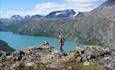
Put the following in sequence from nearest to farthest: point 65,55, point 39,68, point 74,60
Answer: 1. point 39,68
2. point 74,60
3. point 65,55

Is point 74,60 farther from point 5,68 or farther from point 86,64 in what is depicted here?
point 5,68

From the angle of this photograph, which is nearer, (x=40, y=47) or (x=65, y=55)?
(x=65, y=55)

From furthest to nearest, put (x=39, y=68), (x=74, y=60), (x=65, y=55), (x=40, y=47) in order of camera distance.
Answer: (x=40, y=47)
(x=65, y=55)
(x=74, y=60)
(x=39, y=68)

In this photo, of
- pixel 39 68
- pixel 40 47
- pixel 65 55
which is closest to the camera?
pixel 39 68

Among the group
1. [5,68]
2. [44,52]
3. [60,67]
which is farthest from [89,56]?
[5,68]

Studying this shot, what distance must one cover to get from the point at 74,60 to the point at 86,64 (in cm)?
213

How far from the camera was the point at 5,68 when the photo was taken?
30.5m

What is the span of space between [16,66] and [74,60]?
6507 millimetres

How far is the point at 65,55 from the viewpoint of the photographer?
3488 centimetres

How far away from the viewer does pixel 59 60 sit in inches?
1288

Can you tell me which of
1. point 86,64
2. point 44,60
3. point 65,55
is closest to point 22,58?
point 44,60

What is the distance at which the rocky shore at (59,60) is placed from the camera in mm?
30438

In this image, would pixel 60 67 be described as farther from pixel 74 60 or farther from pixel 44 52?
pixel 44 52

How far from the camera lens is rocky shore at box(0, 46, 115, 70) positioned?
3044 centimetres
